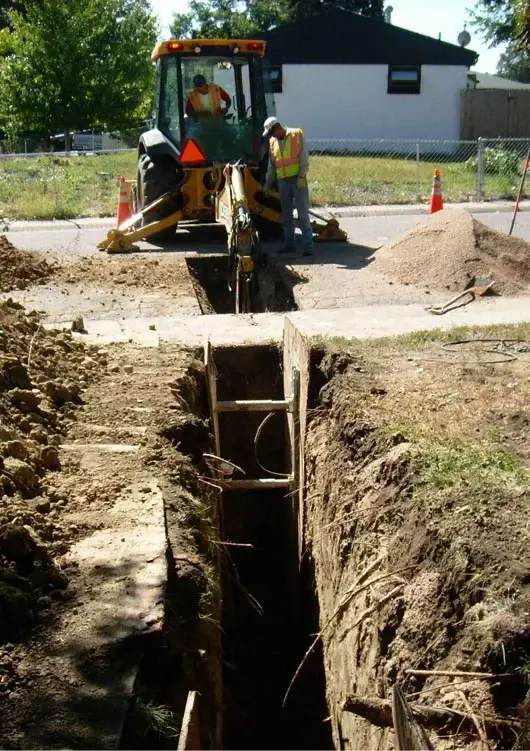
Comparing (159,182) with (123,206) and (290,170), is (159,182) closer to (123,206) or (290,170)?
(123,206)

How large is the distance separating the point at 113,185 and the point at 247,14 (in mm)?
34813

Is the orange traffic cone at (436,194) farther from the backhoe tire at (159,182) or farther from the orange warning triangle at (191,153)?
the orange warning triangle at (191,153)

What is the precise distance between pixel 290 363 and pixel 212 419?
45.5 inches

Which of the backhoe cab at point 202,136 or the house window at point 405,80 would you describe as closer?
the backhoe cab at point 202,136

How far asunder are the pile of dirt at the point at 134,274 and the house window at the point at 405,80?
21721 millimetres

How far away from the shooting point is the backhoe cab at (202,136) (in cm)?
1330

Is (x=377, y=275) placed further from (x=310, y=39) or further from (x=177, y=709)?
(x=310, y=39)

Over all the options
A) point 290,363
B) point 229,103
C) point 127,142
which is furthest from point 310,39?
point 290,363

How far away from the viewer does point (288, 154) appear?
12.2m

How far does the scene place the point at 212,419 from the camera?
7723 millimetres

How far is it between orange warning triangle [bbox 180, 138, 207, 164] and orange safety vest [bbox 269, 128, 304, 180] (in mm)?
1256

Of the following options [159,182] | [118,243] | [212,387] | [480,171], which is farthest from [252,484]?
[480,171]

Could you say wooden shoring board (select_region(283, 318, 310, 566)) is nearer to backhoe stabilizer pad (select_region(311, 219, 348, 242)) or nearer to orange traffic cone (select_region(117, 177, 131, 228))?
backhoe stabilizer pad (select_region(311, 219, 348, 242))

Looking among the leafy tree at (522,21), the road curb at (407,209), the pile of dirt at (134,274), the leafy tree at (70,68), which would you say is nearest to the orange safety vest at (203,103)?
the pile of dirt at (134,274)
